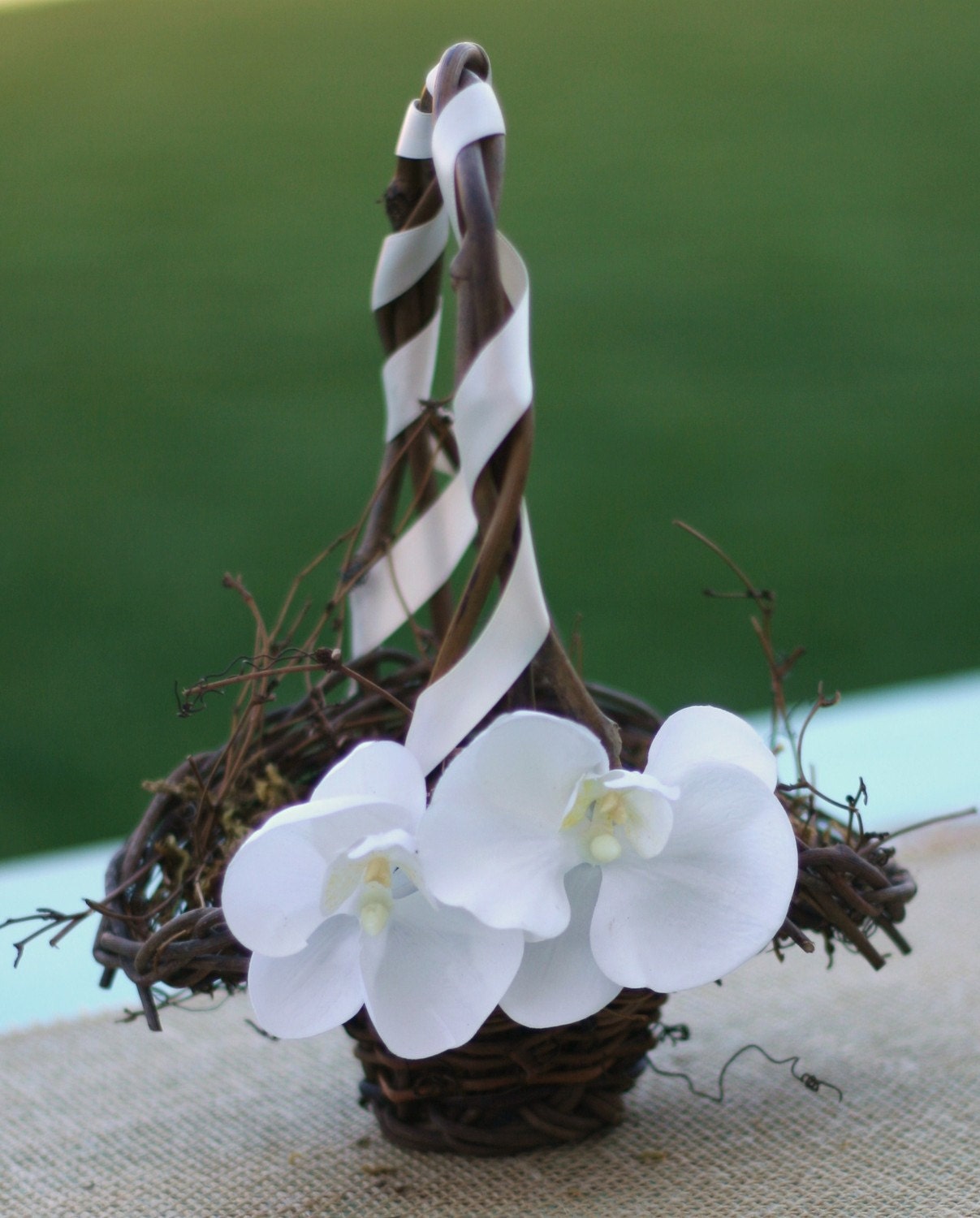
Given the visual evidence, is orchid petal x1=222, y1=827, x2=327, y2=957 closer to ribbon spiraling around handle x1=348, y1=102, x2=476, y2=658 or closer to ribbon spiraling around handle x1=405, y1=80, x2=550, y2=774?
ribbon spiraling around handle x1=405, y1=80, x2=550, y2=774

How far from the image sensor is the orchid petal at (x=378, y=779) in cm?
32

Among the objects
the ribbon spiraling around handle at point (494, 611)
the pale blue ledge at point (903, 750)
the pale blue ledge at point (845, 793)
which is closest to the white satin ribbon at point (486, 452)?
the ribbon spiraling around handle at point (494, 611)

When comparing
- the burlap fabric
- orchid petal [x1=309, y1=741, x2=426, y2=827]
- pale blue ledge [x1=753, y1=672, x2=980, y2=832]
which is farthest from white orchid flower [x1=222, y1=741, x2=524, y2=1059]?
pale blue ledge [x1=753, y1=672, x2=980, y2=832]

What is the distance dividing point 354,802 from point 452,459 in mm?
227

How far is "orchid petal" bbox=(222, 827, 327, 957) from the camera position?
0.32m

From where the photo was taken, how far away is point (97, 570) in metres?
1.69

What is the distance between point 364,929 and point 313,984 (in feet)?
0.08

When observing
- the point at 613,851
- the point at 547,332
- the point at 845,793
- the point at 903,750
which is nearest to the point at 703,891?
the point at 613,851

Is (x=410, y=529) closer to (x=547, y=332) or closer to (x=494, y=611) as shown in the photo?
(x=494, y=611)

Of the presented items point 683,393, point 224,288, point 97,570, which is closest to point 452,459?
point 97,570

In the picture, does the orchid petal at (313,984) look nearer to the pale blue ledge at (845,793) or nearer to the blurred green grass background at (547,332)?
the pale blue ledge at (845,793)

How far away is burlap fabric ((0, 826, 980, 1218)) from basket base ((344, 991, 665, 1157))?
11 mm

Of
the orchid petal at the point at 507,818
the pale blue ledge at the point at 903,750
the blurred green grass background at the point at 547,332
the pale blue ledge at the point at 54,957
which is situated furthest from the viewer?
the blurred green grass background at the point at 547,332

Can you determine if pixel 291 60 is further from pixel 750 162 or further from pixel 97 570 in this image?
pixel 97 570
